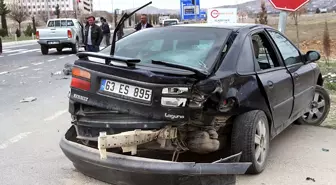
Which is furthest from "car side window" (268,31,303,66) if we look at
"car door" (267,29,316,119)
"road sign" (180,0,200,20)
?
"road sign" (180,0,200,20)

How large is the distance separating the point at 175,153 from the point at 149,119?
1.44ft

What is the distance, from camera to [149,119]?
146 inches

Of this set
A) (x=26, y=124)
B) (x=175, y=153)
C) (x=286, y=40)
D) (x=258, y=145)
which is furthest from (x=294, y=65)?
(x=26, y=124)

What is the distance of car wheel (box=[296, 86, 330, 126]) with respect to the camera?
6469 mm

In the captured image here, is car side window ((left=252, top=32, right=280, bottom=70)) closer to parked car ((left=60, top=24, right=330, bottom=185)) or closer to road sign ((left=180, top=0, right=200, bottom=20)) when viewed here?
parked car ((left=60, top=24, right=330, bottom=185))

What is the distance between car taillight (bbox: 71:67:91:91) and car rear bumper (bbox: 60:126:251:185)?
56 cm

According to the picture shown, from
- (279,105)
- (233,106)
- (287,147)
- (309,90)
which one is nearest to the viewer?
(233,106)

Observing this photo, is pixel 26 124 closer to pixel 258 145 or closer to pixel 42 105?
pixel 42 105

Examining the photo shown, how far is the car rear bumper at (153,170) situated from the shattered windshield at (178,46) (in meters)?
A: 0.91

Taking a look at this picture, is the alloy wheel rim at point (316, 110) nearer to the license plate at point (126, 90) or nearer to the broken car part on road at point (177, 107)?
the broken car part on road at point (177, 107)

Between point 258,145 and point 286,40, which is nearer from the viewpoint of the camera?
point 258,145

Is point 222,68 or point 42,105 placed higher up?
point 222,68

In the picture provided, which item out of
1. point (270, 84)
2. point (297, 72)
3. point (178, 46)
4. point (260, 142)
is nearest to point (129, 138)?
point (178, 46)

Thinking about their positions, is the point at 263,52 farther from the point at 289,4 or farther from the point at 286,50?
the point at 289,4
